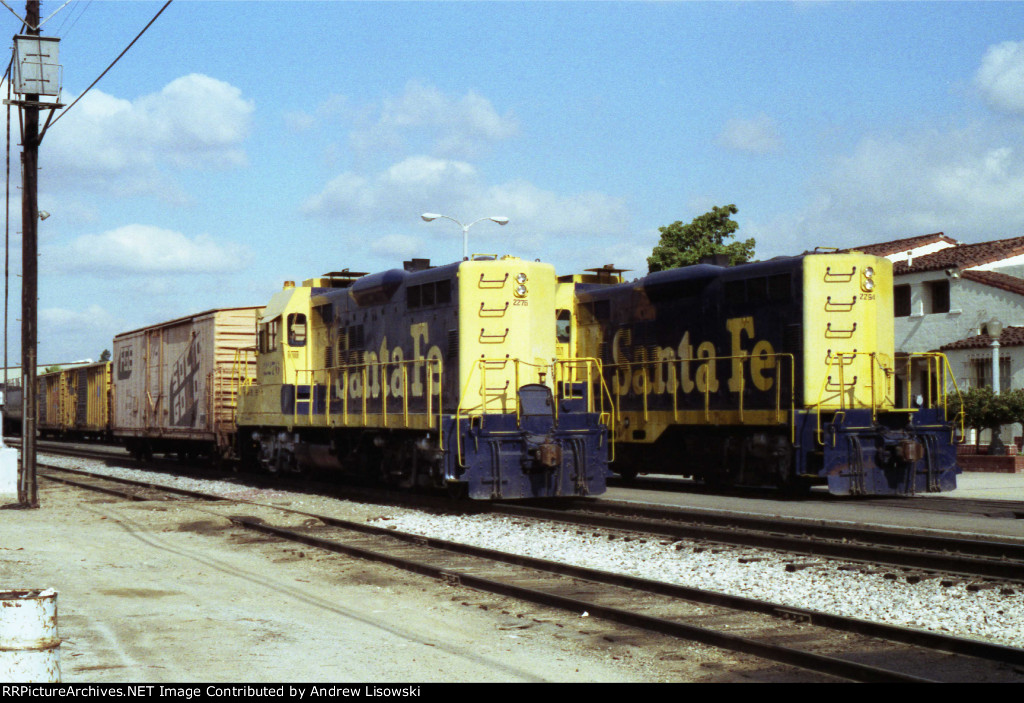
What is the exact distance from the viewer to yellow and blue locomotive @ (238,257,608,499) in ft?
53.0

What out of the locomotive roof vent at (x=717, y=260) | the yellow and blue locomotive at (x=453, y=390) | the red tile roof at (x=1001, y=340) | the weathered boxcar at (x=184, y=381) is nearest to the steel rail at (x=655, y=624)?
the yellow and blue locomotive at (x=453, y=390)

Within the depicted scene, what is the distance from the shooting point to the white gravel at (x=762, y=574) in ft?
28.0

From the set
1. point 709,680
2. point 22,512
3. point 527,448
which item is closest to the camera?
point 709,680

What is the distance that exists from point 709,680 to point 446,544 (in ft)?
20.1

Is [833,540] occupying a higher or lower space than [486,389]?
lower

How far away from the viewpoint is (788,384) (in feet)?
58.7

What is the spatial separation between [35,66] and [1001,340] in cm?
2461

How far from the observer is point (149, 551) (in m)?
12.8

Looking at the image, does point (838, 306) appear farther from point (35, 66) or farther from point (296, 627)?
point (35, 66)

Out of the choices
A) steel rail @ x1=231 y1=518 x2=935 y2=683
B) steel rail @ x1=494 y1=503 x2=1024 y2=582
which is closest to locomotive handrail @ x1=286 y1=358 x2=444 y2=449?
steel rail @ x1=494 y1=503 x2=1024 y2=582

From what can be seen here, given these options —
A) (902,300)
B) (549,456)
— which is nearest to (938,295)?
(902,300)

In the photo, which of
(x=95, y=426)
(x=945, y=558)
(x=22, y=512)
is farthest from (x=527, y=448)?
(x=95, y=426)

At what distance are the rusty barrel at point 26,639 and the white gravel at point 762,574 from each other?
581 centimetres

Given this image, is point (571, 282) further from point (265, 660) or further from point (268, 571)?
point (265, 660)
